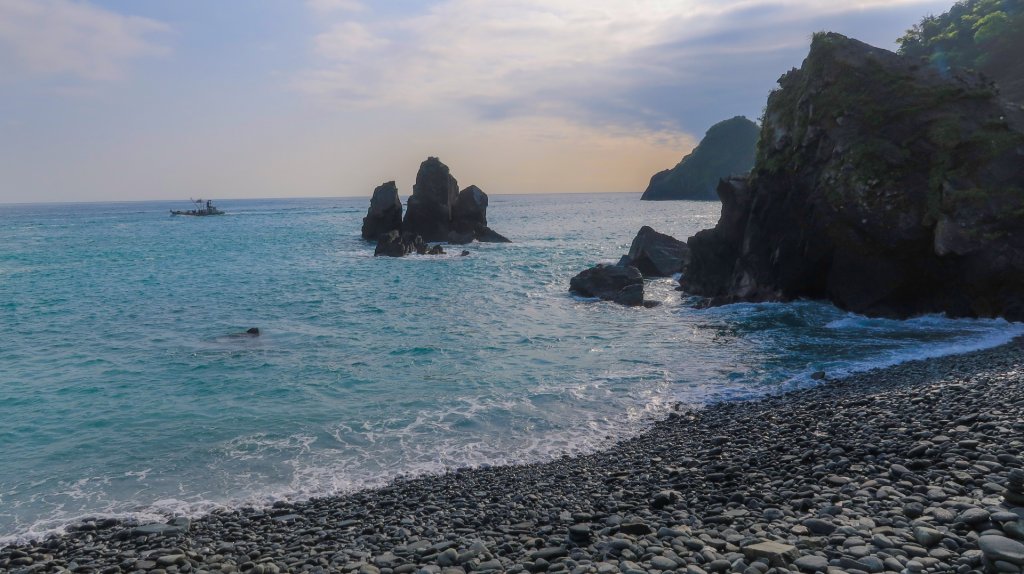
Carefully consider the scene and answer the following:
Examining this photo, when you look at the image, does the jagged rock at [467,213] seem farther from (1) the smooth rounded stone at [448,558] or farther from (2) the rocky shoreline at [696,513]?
(1) the smooth rounded stone at [448,558]

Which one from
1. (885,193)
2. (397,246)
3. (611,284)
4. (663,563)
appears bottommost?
(663,563)

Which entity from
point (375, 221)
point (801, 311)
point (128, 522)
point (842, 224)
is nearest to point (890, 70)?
point (842, 224)

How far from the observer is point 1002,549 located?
19.9 feet

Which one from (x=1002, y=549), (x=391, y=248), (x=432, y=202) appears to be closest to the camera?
(x=1002, y=549)

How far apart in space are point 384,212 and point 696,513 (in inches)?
2651

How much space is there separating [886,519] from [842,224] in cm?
2269

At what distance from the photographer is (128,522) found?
1141 cm

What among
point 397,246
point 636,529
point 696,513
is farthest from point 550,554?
point 397,246

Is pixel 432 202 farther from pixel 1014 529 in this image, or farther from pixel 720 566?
pixel 1014 529

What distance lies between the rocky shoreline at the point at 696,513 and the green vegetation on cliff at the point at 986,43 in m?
48.0

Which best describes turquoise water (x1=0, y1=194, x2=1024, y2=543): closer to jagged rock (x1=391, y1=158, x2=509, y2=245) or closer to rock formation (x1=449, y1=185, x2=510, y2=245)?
jagged rock (x1=391, y1=158, x2=509, y2=245)

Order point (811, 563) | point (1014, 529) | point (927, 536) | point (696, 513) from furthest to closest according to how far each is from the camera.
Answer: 1. point (696, 513)
2. point (927, 536)
3. point (811, 563)
4. point (1014, 529)

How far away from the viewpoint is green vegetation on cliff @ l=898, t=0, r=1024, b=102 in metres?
52.6

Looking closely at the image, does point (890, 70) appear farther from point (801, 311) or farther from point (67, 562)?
point (67, 562)
